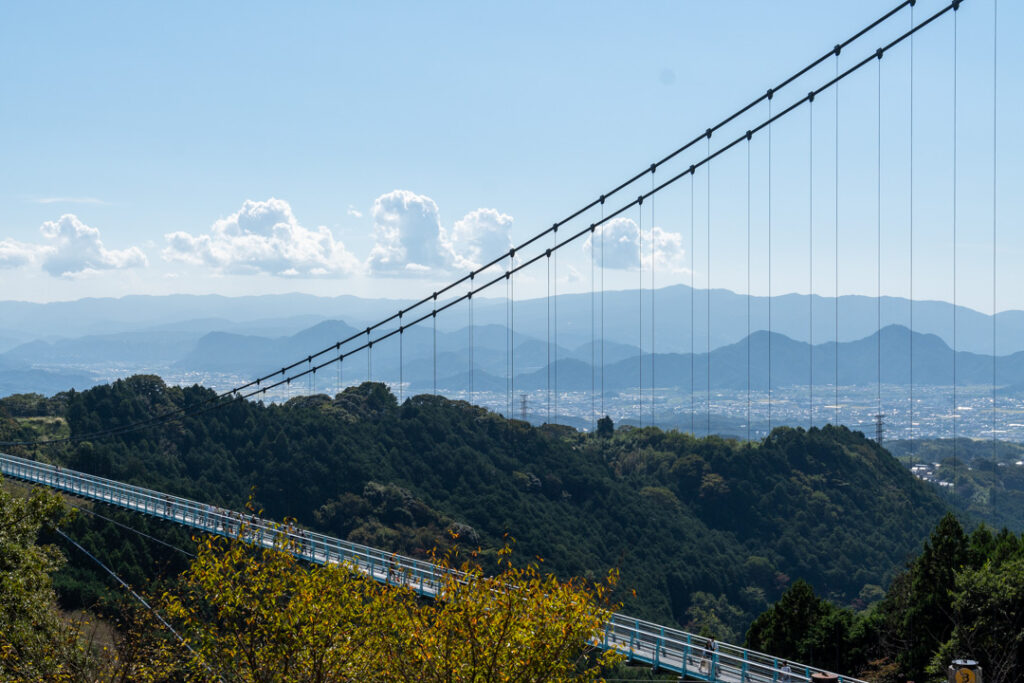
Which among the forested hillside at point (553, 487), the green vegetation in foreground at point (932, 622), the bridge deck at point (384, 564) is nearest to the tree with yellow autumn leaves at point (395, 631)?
the bridge deck at point (384, 564)

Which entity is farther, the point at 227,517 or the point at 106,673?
the point at 227,517

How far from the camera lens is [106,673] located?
17.5 meters

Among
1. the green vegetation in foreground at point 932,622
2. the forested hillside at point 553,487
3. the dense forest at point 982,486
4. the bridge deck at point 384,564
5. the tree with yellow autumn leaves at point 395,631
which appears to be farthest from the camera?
the dense forest at point 982,486

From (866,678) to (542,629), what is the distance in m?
22.3

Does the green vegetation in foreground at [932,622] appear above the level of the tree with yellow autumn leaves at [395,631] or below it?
below

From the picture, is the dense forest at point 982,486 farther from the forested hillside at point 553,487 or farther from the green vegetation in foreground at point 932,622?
the green vegetation in foreground at point 932,622

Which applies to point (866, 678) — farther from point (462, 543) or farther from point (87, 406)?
point (87, 406)

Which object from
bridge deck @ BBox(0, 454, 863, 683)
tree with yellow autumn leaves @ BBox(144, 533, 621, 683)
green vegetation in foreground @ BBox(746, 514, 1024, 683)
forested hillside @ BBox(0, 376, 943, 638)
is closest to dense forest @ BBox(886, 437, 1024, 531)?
forested hillside @ BBox(0, 376, 943, 638)

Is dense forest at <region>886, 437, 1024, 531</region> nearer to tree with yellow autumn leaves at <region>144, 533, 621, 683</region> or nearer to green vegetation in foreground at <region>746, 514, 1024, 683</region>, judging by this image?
green vegetation in foreground at <region>746, 514, 1024, 683</region>

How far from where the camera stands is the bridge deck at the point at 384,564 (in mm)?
23641

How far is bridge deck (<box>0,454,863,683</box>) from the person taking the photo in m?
23.6

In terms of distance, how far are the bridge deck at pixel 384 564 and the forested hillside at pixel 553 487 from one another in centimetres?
1323

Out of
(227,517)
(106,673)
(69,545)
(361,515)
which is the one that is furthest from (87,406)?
(106,673)

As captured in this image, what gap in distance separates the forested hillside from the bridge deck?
43.4 feet
